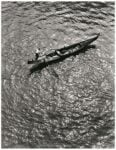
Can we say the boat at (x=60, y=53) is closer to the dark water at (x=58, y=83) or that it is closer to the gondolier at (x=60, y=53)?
the gondolier at (x=60, y=53)

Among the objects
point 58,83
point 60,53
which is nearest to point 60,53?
point 60,53

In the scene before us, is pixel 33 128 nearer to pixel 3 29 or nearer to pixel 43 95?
pixel 43 95

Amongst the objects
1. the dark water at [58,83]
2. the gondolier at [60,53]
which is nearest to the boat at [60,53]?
the gondolier at [60,53]

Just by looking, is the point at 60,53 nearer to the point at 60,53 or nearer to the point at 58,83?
the point at 60,53

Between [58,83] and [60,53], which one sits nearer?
Result: [58,83]

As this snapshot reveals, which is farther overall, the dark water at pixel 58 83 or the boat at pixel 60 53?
the boat at pixel 60 53
